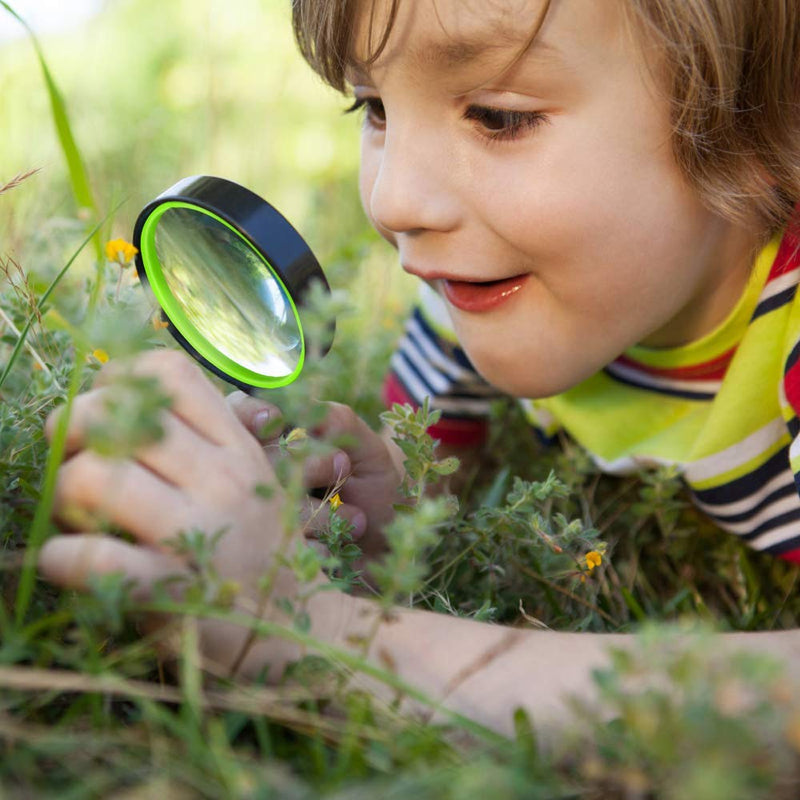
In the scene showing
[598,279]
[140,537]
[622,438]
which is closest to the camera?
[140,537]

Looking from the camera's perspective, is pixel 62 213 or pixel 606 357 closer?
pixel 606 357

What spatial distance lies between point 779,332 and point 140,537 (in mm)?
1253

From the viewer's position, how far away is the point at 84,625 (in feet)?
3.51

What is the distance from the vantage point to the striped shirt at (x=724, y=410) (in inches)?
74.5

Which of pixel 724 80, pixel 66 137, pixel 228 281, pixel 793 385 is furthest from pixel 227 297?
pixel 793 385

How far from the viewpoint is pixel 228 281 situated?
1.58 metres

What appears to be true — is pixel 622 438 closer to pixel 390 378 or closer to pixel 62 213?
pixel 390 378

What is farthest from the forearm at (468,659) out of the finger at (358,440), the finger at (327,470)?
the finger at (358,440)

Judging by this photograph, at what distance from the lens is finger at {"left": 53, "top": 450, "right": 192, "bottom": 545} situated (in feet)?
3.68

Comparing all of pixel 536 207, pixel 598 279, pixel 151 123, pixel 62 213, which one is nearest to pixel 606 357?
pixel 598 279

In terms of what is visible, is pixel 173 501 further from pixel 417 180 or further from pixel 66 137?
pixel 66 137

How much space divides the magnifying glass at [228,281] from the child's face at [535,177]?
0.80ft

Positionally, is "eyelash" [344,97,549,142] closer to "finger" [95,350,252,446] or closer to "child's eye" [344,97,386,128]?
"child's eye" [344,97,386,128]

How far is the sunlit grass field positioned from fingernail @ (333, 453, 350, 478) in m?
0.13
